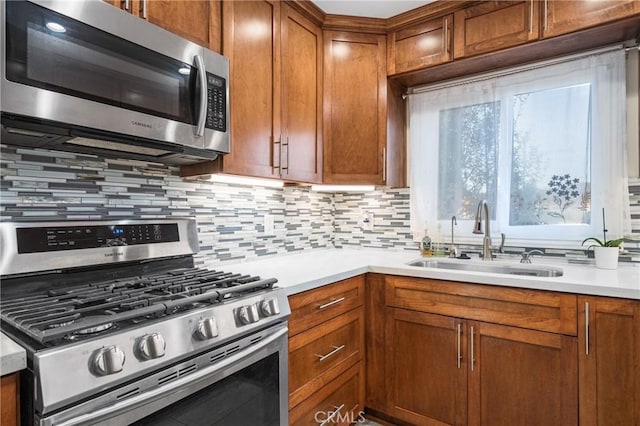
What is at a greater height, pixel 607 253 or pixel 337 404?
pixel 607 253

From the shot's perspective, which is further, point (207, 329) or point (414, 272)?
point (414, 272)

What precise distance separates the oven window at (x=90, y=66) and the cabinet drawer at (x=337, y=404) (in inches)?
51.4

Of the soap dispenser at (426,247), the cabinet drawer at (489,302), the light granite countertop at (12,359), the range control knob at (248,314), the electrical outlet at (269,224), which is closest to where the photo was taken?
the light granite countertop at (12,359)

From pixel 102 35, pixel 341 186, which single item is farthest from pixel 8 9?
pixel 341 186

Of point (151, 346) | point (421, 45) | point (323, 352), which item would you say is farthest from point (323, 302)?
point (421, 45)

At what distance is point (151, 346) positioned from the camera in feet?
2.89

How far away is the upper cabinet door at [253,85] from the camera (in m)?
1.59

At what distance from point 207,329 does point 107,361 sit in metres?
0.27

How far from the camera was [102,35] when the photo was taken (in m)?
1.12

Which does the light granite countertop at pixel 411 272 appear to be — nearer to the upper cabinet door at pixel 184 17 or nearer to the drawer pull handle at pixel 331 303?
the drawer pull handle at pixel 331 303

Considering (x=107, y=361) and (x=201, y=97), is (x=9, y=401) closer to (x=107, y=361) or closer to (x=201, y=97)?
(x=107, y=361)

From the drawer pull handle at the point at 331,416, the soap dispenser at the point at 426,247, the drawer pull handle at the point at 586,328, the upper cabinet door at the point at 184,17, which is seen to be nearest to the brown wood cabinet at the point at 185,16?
the upper cabinet door at the point at 184,17

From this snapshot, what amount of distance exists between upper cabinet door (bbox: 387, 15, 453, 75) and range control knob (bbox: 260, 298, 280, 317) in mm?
1704

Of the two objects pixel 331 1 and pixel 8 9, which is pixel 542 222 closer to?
pixel 331 1
